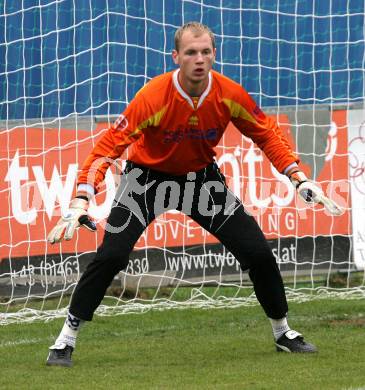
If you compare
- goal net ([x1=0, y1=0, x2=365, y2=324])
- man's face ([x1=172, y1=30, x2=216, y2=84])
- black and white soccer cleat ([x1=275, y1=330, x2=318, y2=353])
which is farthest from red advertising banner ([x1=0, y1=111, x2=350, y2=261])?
man's face ([x1=172, y1=30, x2=216, y2=84])

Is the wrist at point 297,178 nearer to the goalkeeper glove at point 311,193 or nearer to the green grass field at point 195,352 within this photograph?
the goalkeeper glove at point 311,193

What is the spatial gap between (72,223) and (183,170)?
938 millimetres

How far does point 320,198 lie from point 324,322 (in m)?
2.29

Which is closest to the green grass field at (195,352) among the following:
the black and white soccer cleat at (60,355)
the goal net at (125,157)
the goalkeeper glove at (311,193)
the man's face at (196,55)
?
the black and white soccer cleat at (60,355)

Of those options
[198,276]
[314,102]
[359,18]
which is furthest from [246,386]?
[359,18]

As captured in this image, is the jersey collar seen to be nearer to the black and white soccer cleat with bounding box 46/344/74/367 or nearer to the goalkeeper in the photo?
the goalkeeper

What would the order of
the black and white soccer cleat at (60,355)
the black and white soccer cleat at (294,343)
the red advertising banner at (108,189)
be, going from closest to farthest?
1. the black and white soccer cleat at (60,355)
2. the black and white soccer cleat at (294,343)
3. the red advertising banner at (108,189)

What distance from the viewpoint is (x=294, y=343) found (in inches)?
290

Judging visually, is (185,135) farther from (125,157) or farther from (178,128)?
(125,157)

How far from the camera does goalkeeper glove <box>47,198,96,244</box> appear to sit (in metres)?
6.49

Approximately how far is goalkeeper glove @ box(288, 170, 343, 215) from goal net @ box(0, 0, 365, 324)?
3443 millimetres

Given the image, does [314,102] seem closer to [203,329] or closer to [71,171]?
[71,171]

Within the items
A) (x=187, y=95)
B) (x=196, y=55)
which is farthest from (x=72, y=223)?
(x=196, y=55)

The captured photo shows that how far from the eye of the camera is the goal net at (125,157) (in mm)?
10430
